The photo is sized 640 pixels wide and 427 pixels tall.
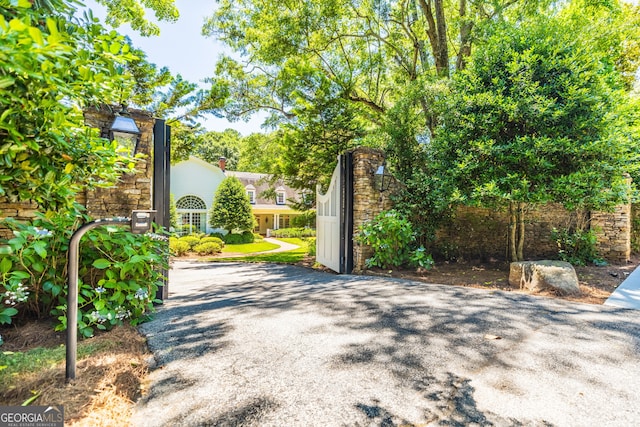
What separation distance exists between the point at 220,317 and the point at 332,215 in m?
4.23

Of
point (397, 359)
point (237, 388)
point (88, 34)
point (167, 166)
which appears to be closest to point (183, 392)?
point (237, 388)

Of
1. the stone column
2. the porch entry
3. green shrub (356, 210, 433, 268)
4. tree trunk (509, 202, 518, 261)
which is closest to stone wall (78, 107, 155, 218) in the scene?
the porch entry

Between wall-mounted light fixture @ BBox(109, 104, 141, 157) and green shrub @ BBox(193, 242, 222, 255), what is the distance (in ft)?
35.1

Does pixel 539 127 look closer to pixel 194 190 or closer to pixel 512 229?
pixel 512 229

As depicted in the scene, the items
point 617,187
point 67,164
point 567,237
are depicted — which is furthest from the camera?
point 567,237

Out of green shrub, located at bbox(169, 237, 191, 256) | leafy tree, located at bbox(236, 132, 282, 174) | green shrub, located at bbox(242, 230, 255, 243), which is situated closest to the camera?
leafy tree, located at bbox(236, 132, 282, 174)

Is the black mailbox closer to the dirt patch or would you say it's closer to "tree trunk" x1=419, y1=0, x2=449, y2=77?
the dirt patch

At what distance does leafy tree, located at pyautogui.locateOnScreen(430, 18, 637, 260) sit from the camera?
514 cm

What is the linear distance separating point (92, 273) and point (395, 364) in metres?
3.00

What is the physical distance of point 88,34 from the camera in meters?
1.94

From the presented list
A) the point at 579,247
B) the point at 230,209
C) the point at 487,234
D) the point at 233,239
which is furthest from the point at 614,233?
the point at 230,209

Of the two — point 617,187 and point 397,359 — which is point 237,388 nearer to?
point 397,359

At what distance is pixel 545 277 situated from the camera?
15.2 feet

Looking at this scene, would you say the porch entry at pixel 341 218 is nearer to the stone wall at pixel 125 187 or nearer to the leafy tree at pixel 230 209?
the stone wall at pixel 125 187
